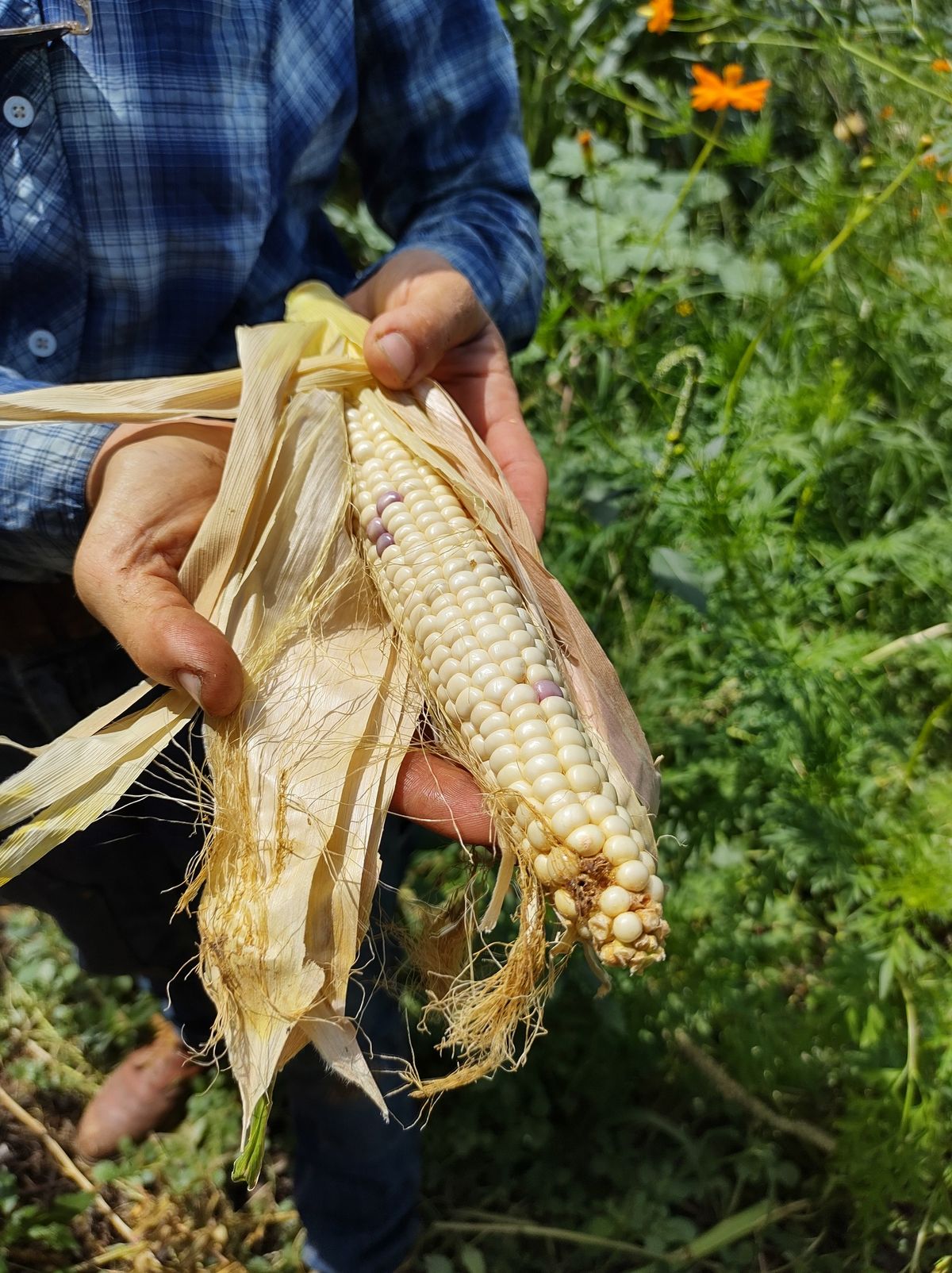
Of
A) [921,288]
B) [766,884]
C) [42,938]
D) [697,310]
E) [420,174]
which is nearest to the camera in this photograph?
[420,174]

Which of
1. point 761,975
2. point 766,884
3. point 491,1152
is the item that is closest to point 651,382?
point 766,884

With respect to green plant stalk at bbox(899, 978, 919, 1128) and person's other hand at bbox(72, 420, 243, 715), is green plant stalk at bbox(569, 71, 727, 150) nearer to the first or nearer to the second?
person's other hand at bbox(72, 420, 243, 715)

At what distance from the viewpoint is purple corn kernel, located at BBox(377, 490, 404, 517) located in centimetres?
140

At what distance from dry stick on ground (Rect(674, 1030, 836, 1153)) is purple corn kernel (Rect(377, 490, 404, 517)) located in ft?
4.11

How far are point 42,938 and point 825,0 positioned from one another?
151 inches

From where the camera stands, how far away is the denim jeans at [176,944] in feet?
4.91

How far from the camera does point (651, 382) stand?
8.06 ft

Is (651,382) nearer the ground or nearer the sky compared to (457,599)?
nearer the ground

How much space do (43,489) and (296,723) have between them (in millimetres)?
460

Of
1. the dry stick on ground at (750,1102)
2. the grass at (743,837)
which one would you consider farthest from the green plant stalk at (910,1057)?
the dry stick on ground at (750,1102)

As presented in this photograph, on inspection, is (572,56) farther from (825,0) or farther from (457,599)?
(457,599)

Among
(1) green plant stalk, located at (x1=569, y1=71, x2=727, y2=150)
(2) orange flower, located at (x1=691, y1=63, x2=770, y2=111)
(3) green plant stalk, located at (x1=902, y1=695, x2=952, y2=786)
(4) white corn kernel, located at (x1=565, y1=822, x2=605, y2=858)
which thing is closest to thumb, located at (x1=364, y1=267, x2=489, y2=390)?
(4) white corn kernel, located at (x1=565, y1=822, x2=605, y2=858)

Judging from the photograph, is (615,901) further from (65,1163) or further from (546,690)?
(65,1163)

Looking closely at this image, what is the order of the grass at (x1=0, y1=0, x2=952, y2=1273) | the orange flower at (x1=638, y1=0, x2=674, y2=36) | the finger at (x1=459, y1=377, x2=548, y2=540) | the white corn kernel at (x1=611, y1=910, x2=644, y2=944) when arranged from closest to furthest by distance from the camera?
the white corn kernel at (x1=611, y1=910, x2=644, y2=944) < the finger at (x1=459, y1=377, x2=548, y2=540) < the grass at (x1=0, y1=0, x2=952, y2=1273) < the orange flower at (x1=638, y1=0, x2=674, y2=36)
